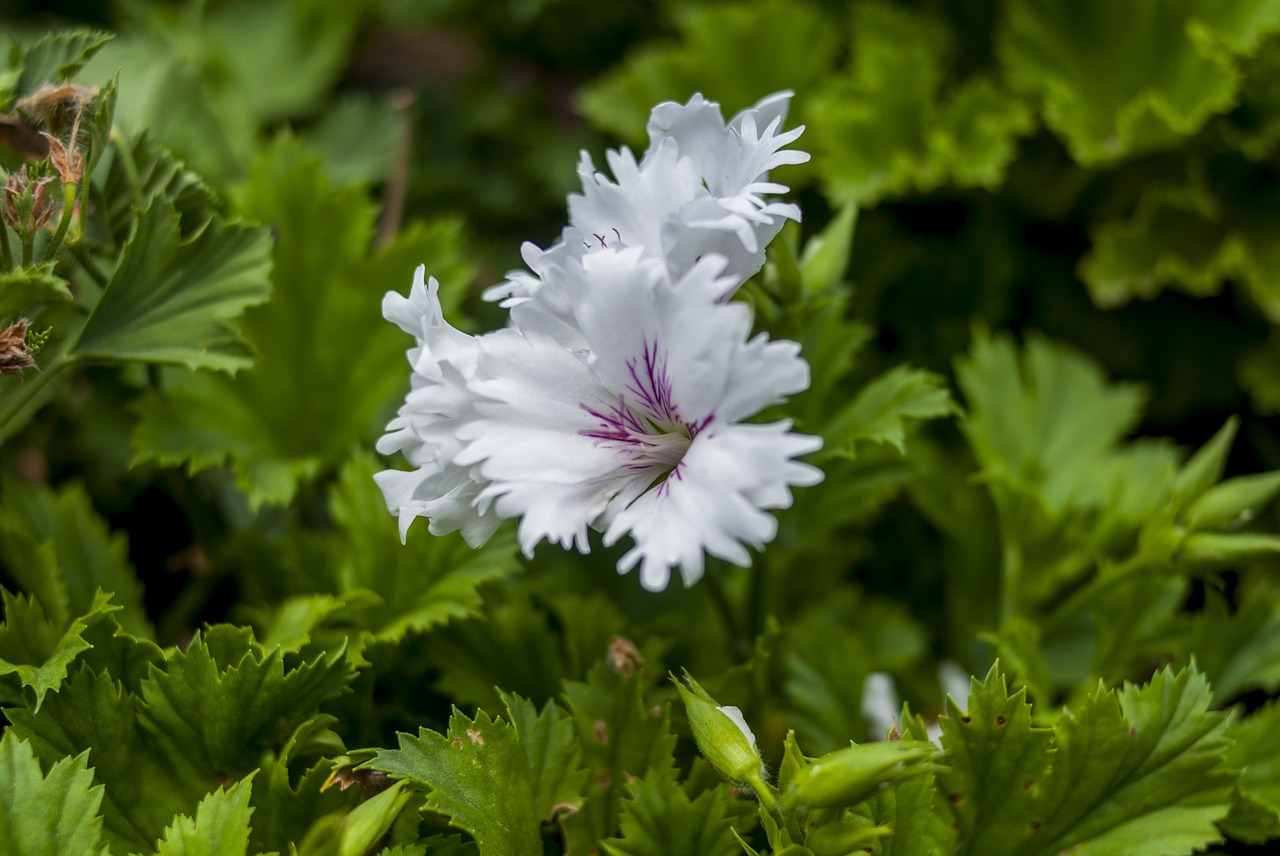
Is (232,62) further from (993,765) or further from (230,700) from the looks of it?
(993,765)

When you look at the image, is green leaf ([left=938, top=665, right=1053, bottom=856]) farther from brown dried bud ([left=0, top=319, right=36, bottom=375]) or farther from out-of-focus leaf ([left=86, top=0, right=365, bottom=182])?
out-of-focus leaf ([left=86, top=0, right=365, bottom=182])

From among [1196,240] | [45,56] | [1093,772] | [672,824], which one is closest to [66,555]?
[45,56]

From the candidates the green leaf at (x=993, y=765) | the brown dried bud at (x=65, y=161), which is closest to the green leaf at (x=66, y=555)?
the brown dried bud at (x=65, y=161)

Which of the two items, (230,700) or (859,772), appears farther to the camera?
(230,700)

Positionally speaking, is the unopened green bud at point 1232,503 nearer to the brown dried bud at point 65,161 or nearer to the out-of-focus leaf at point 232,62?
the brown dried bud at point 65,161

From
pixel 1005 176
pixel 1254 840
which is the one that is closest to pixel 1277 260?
pixel 1005 176
